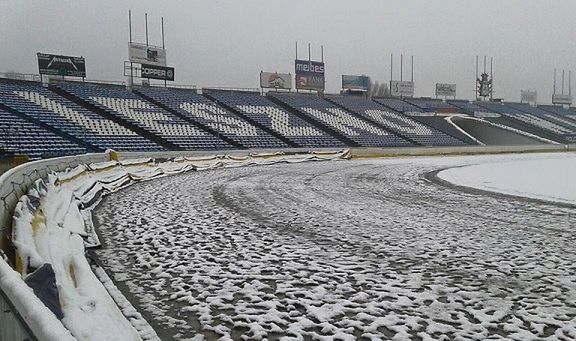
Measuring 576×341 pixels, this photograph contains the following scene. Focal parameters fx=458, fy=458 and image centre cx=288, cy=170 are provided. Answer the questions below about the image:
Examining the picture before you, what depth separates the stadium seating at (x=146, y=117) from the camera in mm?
31141

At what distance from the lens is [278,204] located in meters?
11.0

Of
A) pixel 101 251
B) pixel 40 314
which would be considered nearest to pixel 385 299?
pixel 40 314

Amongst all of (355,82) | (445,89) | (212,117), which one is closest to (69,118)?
(212,117)

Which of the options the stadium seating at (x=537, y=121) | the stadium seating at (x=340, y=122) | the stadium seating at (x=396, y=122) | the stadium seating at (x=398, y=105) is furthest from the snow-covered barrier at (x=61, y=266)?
the stadium seating at (x=537, y=121)

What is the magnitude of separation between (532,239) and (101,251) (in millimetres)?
6689

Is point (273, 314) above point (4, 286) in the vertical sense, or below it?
below

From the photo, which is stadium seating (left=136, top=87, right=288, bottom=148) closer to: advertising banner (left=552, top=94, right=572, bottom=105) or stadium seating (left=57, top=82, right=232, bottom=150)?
stadium seating (left=57, top=82, right=232, bottom=150)

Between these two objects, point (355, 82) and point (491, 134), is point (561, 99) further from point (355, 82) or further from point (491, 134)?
point (355, 82)

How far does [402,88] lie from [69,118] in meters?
46.0

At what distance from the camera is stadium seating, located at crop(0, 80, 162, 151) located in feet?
86.7

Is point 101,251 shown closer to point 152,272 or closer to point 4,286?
point 152,272

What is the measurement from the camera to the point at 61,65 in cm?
3688

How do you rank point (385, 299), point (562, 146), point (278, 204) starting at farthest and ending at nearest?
point (562, 146), point (278, 204), point (385, 299)

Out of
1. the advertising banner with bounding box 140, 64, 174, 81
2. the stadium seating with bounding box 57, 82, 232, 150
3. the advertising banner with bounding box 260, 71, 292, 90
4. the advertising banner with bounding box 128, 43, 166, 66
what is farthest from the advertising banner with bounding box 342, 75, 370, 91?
the stadium seating with bounding box 57, 82, 232, 150
